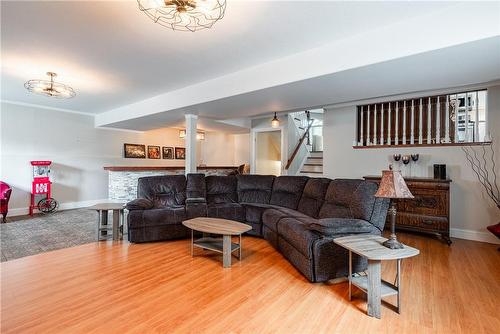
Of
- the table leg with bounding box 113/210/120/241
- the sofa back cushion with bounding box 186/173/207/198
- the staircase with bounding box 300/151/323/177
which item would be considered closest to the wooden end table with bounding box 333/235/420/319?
the sofa back cushion with bounding box 186/173/207/198

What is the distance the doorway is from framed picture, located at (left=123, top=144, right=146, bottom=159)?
358 cm

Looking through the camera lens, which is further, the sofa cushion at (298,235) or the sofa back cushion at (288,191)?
the sofa back cushion at (288,191)

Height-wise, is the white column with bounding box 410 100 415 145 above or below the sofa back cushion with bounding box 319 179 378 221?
above

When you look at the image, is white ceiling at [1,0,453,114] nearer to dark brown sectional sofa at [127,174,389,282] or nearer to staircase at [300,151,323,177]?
dark brown sectional sofa at [127,174,389,282]

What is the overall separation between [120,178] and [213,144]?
399 cm

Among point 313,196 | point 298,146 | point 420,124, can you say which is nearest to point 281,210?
point 313,196

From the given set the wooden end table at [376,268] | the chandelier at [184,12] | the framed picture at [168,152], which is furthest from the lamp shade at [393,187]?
the framed picture at [168,152]

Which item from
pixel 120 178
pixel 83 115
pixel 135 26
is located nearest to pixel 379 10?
pixel 135 26

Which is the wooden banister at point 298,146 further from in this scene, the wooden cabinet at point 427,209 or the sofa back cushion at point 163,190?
the sofa back cushion at point 163,190

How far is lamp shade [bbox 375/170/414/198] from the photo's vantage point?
216 centimetres

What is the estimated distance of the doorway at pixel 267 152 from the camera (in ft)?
26.2

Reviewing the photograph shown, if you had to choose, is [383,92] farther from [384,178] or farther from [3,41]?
Answer: [3,41]

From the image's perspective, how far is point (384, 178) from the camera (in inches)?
89.2

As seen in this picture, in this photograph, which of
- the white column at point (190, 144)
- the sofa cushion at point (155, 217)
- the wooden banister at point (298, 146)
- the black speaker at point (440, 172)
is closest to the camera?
the sofa cushion at point (155, 217)
